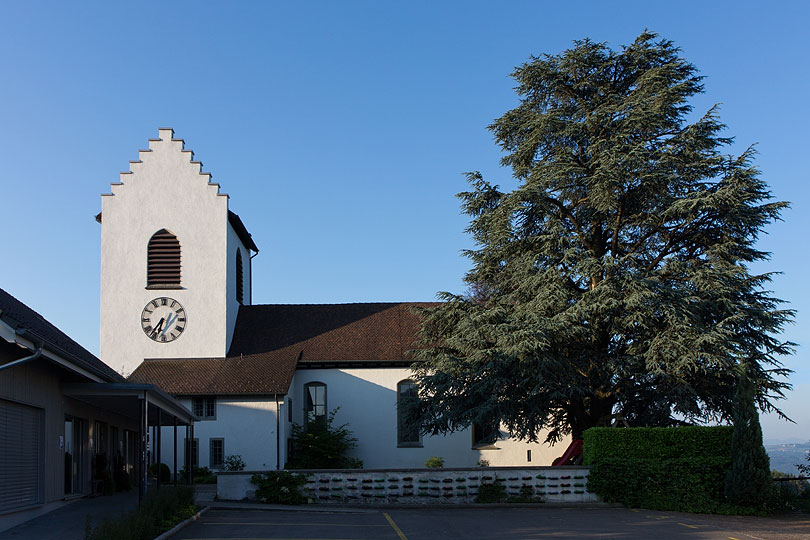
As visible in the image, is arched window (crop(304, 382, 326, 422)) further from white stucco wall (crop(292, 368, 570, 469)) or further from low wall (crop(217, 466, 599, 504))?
low wall (crop(217, 466, 599, 504))

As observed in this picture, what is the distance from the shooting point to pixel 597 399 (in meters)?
27.8

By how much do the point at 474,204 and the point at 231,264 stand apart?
15.3 m

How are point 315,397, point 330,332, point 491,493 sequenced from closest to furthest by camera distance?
point 491,493, point 315,397, point 330,332

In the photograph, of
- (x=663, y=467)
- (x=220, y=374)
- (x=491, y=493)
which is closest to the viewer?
(x=663, y=467)

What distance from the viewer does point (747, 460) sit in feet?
70.8

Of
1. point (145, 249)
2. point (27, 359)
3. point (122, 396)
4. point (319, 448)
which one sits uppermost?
point (145, 249)

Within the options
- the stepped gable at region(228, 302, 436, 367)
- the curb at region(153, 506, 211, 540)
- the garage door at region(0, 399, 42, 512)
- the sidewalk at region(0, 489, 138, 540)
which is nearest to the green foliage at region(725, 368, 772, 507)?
the curb at region(153, 506, 211, 540)

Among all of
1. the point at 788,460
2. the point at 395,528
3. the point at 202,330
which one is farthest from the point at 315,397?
the point at 788,460

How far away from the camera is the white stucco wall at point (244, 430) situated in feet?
117

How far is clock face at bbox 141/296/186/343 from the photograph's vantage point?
→ 3856 centimetres

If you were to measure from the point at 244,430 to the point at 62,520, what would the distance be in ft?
65.4

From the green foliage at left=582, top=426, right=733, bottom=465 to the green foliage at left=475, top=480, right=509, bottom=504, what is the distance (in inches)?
108

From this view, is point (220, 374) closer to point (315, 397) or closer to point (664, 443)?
point (315, 397)

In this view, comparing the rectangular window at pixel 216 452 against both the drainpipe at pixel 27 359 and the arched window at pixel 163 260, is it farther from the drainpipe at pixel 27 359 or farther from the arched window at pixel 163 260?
the drainpipe at pixel 27 359
